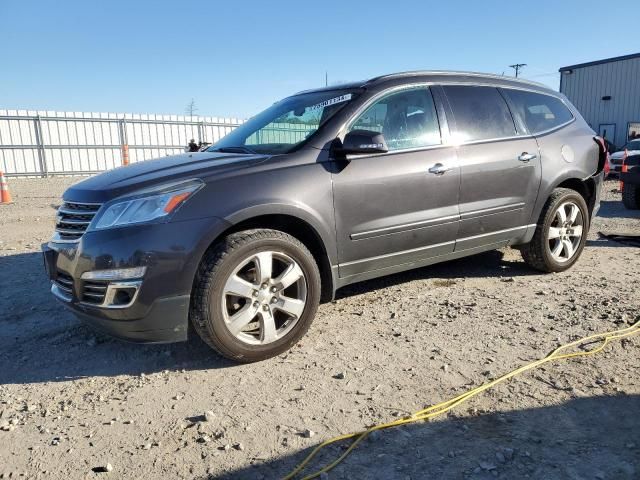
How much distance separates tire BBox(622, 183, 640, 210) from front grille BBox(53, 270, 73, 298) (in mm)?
8863

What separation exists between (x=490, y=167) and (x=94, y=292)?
3.10 metres

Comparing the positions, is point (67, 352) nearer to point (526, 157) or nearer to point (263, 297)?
point (263, 297)

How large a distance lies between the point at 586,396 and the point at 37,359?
330 centimetres

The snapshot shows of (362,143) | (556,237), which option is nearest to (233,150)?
(362,143)

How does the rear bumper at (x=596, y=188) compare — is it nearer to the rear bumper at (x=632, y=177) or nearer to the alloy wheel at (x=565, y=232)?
the alloy wheel at (x=565, y=232)

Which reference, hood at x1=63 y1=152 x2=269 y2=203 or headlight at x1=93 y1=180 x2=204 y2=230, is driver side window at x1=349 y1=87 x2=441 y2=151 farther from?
headlight at x1=93 y1=180 x2=204 y2=230

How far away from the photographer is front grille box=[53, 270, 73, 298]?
9.78 ft

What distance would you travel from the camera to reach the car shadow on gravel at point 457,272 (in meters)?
4.56

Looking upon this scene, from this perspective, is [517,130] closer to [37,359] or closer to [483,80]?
[483,80]

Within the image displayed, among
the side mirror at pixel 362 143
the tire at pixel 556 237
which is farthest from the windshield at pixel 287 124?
the tire at pixel 556 237

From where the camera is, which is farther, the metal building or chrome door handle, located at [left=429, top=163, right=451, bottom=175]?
the metal building

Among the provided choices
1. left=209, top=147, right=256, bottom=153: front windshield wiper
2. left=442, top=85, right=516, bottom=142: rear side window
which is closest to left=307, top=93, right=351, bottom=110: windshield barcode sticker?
left=209, top=147, right=256, bottom=153: front windshield wiper

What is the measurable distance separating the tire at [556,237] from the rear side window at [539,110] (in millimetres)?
634

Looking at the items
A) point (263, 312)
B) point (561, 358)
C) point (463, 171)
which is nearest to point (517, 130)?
point (463, 171)
